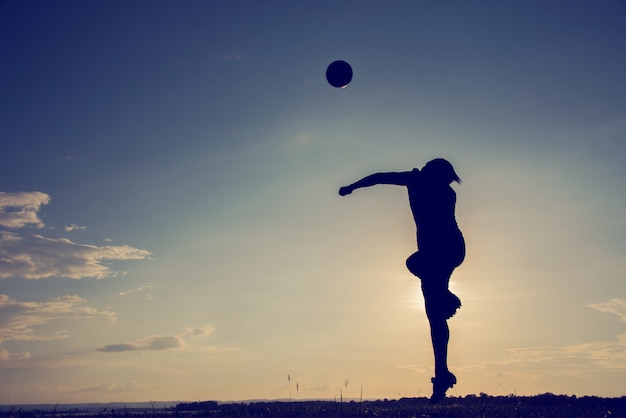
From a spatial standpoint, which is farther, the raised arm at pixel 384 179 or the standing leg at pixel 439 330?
the raised arm at pixel 384 179

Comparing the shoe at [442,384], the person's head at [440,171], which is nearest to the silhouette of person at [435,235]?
the person's head at [440,171]

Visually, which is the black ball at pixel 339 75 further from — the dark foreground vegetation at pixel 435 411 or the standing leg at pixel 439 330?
the dark foreground vegetation at pixel 435 411

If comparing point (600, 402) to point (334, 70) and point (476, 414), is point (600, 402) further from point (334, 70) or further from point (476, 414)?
point (334, 70)

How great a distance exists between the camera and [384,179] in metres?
9.09

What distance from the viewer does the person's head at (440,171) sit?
8.95 metres

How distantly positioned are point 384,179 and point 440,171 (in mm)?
967

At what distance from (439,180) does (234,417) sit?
5.15m

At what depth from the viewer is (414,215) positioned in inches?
353

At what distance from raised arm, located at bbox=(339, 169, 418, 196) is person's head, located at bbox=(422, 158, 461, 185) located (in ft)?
0.79

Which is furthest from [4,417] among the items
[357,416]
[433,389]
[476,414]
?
[476,414]

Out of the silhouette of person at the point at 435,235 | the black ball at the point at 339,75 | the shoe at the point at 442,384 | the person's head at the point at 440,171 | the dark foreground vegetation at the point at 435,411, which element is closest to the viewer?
the dark foreground vegetation at the point at 435,411

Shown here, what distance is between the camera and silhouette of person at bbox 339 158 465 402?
847cm

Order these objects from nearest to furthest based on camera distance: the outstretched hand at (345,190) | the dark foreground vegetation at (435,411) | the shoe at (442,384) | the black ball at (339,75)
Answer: the dark foreground vegetation at (435,411) < the shoe at (442,384) < the outstretched hand at (345,190) < the black ball at (339,75)

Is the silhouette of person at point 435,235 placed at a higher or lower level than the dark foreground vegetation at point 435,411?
higher
